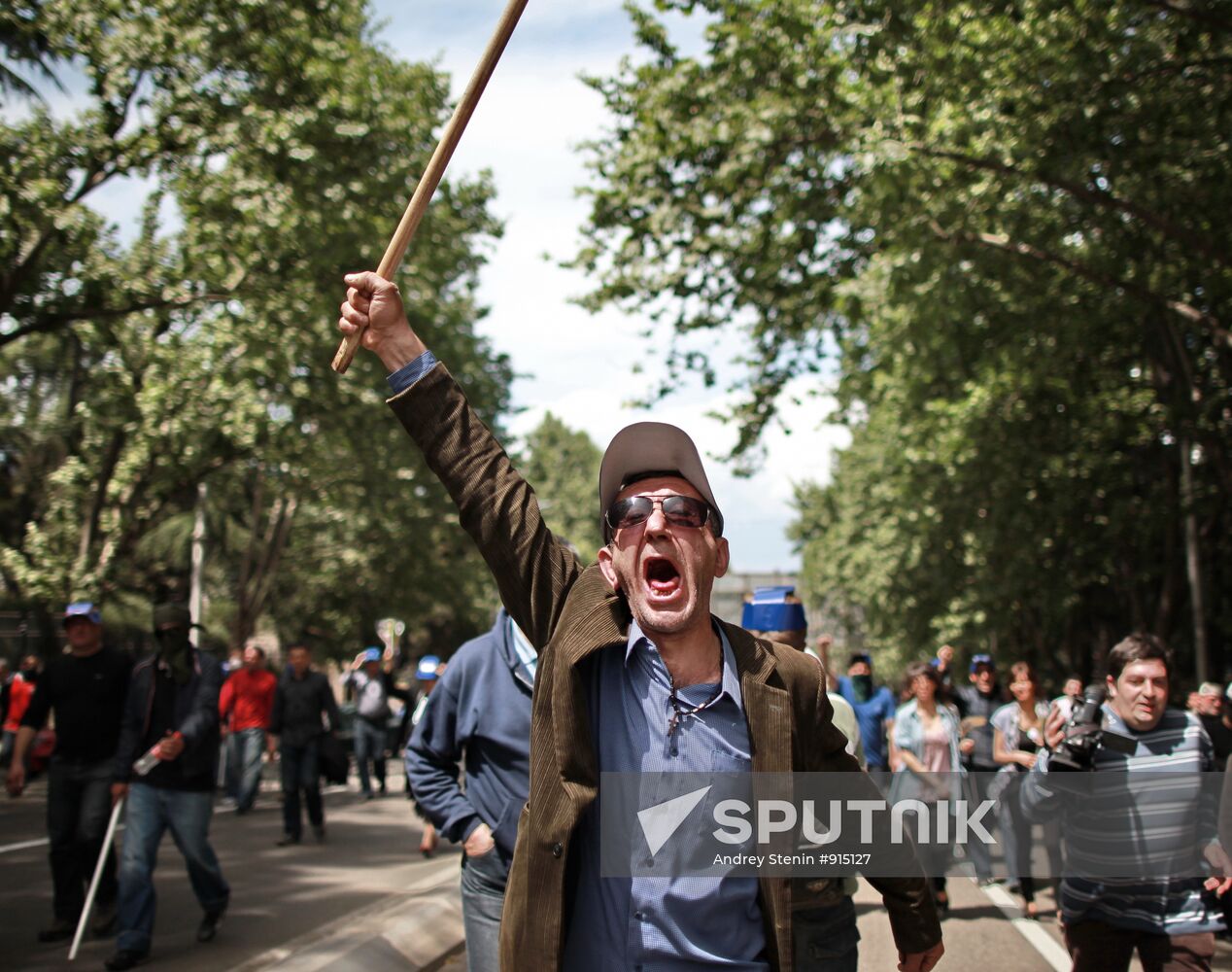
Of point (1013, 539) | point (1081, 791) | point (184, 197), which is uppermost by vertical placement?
point (184, 197)

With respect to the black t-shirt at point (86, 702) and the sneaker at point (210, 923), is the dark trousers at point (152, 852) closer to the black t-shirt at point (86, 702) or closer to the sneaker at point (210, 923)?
the sneaker at point (210, 923)

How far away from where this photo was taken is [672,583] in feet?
8.74

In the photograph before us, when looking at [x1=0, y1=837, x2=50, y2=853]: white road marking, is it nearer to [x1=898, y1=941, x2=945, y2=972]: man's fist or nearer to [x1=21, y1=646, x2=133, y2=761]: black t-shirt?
[x1=21, y1=646, x2=133, y2=761]: black t-shirt

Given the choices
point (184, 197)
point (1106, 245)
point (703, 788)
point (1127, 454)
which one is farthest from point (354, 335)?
point (1127, 454)

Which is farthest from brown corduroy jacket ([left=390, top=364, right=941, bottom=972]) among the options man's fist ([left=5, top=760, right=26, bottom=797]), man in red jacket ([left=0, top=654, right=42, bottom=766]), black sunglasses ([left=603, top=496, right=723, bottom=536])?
man in red jacket ([left=0, top=654, right=42, bottom=766])

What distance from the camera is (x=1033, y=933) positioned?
Result: 351 inches

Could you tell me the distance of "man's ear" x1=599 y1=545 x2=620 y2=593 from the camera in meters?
2.74

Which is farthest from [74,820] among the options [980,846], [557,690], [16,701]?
[16,701]

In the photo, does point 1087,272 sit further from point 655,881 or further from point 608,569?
point 655,881

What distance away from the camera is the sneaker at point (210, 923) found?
25.9ft

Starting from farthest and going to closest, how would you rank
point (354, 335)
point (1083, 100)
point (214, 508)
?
1. point (214, 508)
2. point (1083, 100)
3. point (354, 335)

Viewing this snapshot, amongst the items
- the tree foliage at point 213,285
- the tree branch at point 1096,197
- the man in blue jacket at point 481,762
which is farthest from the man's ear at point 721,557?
the tree foliage at point 213,285

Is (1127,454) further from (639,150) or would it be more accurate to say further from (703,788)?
(703,788)

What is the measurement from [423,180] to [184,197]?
1486cm
